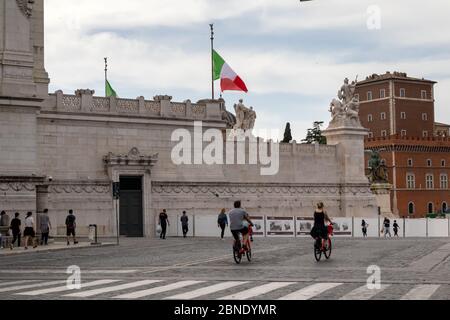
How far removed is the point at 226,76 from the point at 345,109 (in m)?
11.5

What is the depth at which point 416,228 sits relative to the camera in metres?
60.1

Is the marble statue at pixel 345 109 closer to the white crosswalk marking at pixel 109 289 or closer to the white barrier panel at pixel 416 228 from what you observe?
the white barrier panel at pixel 416 228

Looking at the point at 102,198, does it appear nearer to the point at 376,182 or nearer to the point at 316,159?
the point at 316,159

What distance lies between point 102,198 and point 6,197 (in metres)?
11.3

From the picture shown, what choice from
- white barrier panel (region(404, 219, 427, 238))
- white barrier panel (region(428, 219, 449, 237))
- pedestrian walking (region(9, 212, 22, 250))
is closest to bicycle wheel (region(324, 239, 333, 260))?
pedestrian walking (region(9, 212, 22, 250))

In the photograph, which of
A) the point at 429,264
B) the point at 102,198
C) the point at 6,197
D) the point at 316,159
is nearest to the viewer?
the point at 429,264

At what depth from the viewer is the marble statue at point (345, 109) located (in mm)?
63938

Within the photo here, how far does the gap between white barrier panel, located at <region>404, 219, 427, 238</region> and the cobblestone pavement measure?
26.8 m

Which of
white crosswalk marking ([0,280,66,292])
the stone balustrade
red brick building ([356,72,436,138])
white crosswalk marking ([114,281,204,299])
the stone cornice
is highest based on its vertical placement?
red brick building ([356,72,436,138])

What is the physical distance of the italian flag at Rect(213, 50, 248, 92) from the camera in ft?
188

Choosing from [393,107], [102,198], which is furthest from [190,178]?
[393,107]

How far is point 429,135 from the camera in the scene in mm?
132125

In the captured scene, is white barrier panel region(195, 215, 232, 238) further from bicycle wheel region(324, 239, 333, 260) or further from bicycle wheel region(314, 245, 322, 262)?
bicycle wheel region(314, 245, 322, 262)

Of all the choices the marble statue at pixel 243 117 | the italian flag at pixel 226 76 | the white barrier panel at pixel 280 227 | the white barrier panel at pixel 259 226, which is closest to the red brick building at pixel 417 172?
the marble statue at pixel 243 117
